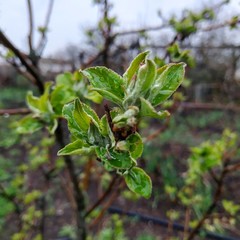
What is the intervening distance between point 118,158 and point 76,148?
0.06 metres

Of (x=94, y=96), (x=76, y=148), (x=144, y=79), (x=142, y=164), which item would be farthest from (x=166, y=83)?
(x=142, y=164)

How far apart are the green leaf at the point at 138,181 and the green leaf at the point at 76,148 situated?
0.07m

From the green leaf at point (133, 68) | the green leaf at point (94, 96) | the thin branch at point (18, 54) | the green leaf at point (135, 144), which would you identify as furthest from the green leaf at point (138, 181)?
the thin branch at point (18, 54)

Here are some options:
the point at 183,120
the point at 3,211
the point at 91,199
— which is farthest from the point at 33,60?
the point at 183,120

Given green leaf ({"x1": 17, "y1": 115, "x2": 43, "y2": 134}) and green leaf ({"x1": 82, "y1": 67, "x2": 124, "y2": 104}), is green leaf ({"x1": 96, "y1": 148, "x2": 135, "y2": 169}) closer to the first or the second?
green leaf ({"x1": 82, "y1": 67, "x2": 124, "y2": 104})

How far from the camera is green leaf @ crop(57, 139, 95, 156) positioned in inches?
15.8

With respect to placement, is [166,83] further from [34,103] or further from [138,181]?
[34,103]

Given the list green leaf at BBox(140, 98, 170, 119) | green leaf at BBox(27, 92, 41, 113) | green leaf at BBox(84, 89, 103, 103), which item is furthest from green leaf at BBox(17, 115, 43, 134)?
green leaf at BBox(140, 98, 170, 119)

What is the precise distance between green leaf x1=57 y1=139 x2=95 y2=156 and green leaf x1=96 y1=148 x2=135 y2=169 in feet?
0.05

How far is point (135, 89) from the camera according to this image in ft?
1.23

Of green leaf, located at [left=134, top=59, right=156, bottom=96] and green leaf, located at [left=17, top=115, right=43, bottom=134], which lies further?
green leaf, located at [left=17, top=115, right=43, bottom=134]

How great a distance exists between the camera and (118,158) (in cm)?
40

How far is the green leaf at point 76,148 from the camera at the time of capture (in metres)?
0.40

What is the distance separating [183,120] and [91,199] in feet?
14.9
